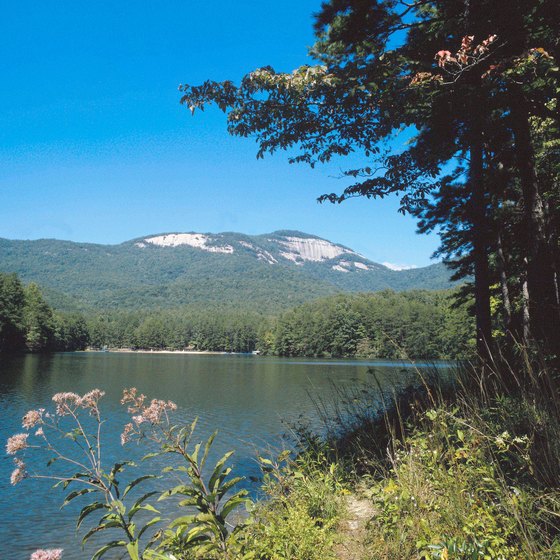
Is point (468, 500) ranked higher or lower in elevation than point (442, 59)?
lower

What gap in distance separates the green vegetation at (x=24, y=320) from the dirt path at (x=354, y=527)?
7605 centimetres

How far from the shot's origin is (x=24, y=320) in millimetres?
77312

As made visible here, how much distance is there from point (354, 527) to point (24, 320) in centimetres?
8565

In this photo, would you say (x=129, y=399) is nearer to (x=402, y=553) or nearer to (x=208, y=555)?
(x=208, y=555)

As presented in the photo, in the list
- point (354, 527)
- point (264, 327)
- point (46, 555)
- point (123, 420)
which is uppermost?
point (46, 555)

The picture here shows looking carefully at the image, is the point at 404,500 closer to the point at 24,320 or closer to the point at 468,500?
the point at 468,500

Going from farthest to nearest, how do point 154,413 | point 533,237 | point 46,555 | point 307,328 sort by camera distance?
point 307,328 → point 533,237 → point 154,413 → point 46,555

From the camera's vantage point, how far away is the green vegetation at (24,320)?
70.3 metres

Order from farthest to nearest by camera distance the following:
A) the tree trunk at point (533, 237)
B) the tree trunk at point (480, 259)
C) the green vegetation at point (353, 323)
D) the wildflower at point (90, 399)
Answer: the green vegetation at point (353, 323)
the tree trunk at point (480, 259)
the tree trunk at point (533, 237)
the wildflower at point (90, 399)

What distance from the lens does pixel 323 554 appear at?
11.4 feet

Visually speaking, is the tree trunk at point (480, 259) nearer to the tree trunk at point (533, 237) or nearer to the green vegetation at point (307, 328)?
the tree trunk at point (533, 237)

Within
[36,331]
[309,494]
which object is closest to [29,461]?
[309,494]

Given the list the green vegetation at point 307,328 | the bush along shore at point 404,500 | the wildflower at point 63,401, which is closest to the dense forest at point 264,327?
the green vegetation at point 307,328

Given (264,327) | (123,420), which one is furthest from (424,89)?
(264,327)
